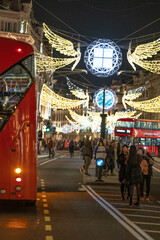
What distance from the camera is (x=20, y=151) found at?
39.1 ft

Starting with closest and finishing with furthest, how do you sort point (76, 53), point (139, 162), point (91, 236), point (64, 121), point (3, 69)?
point (91, 236), point (3, 69), point (139, 162), point (76, 53), point (64, 121)

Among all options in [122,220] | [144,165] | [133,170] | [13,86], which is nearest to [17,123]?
[13,86]

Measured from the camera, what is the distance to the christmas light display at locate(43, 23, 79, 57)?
82.7 ft

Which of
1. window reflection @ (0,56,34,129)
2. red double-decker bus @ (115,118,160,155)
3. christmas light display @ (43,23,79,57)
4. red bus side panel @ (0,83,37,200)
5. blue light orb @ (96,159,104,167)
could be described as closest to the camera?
window reflection @ (0,56,34,129)

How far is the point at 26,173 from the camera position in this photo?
11891 mm

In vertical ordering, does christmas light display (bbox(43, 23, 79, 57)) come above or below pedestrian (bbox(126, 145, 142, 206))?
above

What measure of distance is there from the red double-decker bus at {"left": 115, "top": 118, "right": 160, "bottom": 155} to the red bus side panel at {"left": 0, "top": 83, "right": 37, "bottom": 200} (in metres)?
44.6

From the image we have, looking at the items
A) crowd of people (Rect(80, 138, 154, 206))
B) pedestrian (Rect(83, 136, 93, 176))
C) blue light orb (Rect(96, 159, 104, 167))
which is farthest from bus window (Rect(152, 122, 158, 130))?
crowd of people (Rect(80, 138, 154, 206))

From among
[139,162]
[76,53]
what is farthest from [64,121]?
[139,162]

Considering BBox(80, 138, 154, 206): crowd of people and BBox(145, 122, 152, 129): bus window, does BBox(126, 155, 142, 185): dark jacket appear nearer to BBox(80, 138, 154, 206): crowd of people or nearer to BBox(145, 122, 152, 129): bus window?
BBox(80, 138, 154, 206): crowd of people

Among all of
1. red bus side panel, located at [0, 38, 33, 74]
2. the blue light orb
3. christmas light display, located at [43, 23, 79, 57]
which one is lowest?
the blue light orb

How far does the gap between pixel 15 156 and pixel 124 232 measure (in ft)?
10.7

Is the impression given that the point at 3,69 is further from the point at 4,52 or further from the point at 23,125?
the point at 23,125

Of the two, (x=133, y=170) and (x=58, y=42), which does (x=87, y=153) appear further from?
(x=133, y=170)
